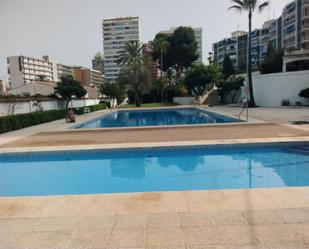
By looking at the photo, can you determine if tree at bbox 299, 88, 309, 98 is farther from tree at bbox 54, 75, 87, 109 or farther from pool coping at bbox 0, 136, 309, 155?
tree at bbox 54, 75, 87, 109

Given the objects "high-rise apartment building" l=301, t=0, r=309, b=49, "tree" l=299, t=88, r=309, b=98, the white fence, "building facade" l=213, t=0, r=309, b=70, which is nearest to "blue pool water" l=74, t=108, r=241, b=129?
the white fence

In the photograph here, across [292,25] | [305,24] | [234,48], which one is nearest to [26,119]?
[305,24]

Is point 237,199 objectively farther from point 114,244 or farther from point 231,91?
point 231,91

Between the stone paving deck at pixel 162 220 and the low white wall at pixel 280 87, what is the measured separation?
24.7m

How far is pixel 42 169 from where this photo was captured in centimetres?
860

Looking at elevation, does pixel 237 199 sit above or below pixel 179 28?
below

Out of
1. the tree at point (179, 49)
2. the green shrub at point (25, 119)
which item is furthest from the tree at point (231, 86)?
the green shrub at point (25, 119)

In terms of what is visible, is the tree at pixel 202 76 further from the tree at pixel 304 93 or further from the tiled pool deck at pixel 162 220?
the tiled pool deck at pixel 162 220

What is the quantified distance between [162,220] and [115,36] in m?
110

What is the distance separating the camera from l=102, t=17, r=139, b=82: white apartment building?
10606 cm

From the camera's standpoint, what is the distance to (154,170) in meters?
8.31

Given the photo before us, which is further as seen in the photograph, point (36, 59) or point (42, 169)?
point (36, 59)

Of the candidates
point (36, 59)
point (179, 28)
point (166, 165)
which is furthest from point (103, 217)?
point (36, 59)

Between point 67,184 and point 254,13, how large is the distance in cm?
2608
